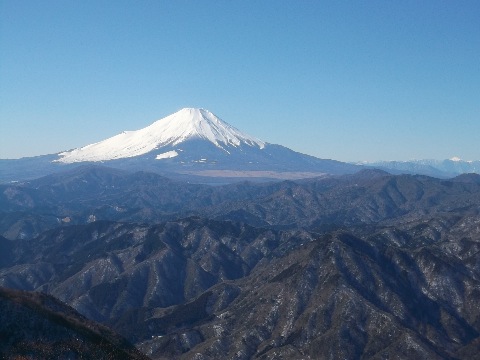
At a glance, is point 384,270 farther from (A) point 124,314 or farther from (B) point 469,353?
(A) point 124,314

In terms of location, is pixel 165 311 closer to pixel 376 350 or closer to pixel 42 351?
pixel 376 350

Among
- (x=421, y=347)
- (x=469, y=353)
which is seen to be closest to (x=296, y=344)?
(x=421, y=347)

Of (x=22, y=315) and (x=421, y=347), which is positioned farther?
(x=421, y=347)

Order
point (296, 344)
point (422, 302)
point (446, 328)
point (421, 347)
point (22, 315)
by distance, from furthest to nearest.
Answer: point (422, 302)
point (446, 328)
point (296, 344)
point (421, 347)
point (22, 315)

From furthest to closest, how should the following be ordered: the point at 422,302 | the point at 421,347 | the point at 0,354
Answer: the point at 422,302
the point at 421,347
the point at 0,354

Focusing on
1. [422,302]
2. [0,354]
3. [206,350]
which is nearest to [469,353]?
[422,302]

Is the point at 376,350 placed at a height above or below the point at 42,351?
below

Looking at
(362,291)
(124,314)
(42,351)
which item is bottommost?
(124,314)

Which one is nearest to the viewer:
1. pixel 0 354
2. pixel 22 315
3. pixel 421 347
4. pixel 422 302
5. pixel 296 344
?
pixel 0 354

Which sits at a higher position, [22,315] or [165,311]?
[22,315]
